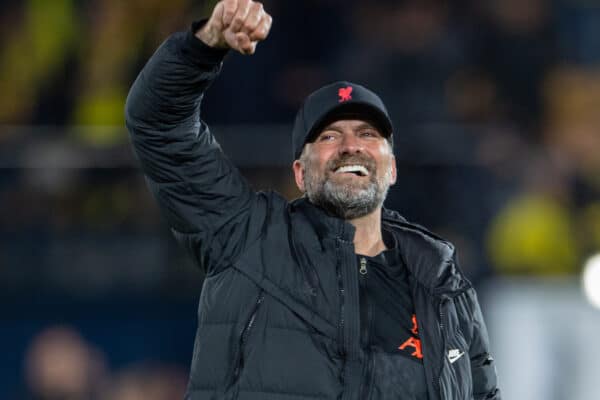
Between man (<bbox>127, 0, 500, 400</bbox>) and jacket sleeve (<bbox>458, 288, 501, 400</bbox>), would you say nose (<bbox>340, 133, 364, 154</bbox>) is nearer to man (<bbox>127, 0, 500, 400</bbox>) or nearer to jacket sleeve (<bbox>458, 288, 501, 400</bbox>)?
man (<bbox>127, 0, 500, 400</bbox>)

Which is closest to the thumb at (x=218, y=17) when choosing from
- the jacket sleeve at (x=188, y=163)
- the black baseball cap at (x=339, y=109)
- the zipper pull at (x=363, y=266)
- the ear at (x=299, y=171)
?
the jacket sleeve at (x=188, y=163)

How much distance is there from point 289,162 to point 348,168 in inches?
144

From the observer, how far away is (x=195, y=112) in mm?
3273

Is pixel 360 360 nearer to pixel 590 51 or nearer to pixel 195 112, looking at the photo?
pixel 195 112

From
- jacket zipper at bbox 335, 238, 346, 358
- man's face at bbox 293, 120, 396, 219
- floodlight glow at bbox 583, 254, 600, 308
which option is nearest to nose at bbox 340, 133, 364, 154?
man's face at bbox 293, 120, 396, 219

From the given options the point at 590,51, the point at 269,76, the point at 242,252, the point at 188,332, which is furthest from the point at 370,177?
the point at 590,51

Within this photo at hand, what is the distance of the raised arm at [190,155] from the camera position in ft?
10.3

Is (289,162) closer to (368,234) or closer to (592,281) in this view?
(592,281)

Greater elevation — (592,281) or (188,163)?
(592,281)

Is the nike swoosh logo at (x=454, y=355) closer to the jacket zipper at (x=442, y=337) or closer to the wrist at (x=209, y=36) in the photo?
the jacket zipper at (x=442, y=337)

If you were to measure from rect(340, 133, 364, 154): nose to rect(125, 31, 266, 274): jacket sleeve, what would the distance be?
0.27 m

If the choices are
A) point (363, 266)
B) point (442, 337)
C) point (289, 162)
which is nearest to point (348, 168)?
point (363, 266)

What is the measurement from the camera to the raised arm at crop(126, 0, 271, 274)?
124 inches

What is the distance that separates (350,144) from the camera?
11.4 feet
